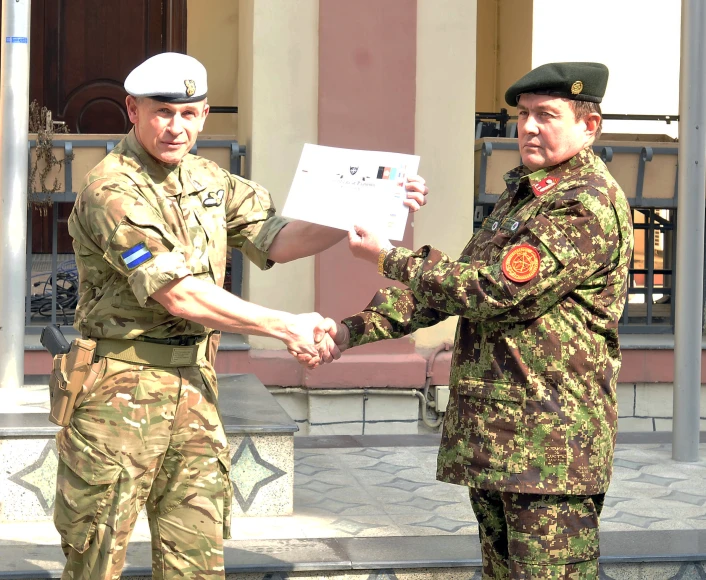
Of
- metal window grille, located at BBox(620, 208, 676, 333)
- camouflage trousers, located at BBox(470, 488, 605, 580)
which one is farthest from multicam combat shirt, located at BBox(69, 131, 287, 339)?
metal window grille, located at BBox(620, 208, 676, 333)

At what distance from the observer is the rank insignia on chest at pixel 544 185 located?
3039 mm

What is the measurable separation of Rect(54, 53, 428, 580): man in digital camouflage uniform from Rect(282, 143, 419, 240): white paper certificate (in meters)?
0.42

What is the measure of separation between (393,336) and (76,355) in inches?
38.2

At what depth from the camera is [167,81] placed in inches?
119

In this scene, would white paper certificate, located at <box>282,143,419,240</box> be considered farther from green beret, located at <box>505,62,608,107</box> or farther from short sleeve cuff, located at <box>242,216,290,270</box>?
green beret, located at <box>505,62,608,107</box>

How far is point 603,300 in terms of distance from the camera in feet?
9.93

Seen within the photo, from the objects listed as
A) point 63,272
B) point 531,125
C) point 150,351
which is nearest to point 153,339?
point 150,351

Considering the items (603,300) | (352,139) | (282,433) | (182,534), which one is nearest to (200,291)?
(182,534)

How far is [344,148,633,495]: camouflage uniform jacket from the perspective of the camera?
294cm

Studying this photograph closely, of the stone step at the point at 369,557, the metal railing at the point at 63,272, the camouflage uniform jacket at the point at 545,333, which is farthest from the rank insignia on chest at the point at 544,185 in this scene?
the metal railing at the point at 63,272

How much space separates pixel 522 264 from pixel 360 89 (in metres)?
3.67

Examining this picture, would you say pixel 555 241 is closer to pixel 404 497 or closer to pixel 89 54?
pixel 404 497

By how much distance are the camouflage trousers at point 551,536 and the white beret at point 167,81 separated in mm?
1411

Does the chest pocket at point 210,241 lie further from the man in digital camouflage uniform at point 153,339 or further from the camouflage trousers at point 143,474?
the camouflage trousers at point 143,474
